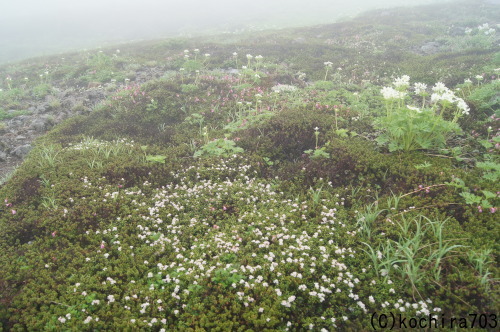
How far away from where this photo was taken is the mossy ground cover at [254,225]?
13.3 feet

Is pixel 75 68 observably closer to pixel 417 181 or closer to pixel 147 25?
pixel 417 181

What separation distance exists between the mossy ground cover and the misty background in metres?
39.1

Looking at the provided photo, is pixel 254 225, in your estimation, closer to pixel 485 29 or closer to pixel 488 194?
pixel 488 194

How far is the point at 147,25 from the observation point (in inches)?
2516

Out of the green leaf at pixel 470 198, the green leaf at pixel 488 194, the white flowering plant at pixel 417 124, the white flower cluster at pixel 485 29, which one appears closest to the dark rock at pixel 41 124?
the white flowering plant at pixel 417 124

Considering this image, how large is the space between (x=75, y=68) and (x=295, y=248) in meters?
20.5

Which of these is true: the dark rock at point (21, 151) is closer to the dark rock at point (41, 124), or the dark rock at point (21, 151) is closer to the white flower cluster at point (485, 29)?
the dark rock at point (41, 124)

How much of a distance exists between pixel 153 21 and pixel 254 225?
73899mm

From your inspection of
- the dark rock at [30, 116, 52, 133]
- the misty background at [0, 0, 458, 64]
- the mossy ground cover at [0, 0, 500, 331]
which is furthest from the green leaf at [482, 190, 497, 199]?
the misty background at [0, 0, 458, 64]

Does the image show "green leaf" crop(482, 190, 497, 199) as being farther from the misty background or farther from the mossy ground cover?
the misty background

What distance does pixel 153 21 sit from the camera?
222ft

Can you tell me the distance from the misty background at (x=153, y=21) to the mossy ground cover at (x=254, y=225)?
3909 centimetres

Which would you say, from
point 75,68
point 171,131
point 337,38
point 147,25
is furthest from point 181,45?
point 147,25

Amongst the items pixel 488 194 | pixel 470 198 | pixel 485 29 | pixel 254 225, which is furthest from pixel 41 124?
pixel 485 29
